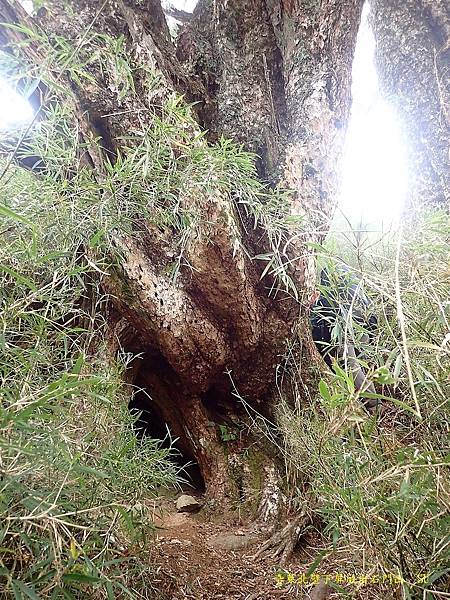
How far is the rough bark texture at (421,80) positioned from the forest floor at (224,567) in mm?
1630

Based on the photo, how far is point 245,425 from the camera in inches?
72.9

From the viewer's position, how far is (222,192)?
1.28 metres

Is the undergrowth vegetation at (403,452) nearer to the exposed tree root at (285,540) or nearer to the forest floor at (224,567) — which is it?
the forest floor at (224,567)

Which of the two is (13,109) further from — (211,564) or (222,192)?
(211,564)

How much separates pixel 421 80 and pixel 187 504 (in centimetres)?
241

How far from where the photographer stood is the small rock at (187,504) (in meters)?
1.74

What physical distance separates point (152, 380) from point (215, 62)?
1.48 meters

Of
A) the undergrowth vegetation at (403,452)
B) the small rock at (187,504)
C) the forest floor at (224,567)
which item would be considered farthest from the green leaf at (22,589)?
the small rock at (187,504)

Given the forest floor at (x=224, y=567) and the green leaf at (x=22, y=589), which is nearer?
the green leaf at (x=22, y=589)

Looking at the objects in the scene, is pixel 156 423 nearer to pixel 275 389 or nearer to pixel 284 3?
pixel 275 389

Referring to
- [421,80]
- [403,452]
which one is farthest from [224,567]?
[421,80]

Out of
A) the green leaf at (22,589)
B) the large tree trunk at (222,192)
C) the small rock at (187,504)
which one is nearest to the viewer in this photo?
the green leaf at (22,589)

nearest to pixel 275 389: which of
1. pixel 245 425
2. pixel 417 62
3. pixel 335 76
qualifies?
pixel 245 425

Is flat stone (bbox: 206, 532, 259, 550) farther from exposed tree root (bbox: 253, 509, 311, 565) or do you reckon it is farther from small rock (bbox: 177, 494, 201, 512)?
small rock (bbox: 177, 494, 201, 512)
